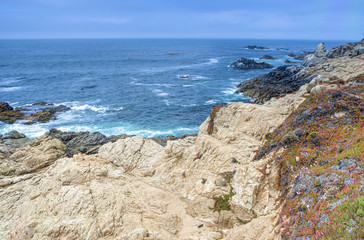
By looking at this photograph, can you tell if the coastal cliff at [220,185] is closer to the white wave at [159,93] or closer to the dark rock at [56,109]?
the dark rock at [56,109]

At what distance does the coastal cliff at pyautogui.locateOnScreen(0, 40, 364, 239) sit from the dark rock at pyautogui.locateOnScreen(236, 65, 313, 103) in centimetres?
3511

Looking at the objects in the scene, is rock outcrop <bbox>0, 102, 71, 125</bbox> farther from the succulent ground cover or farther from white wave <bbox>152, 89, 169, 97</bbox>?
the succulent ground cover

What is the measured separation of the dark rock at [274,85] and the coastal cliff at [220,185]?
35.1m

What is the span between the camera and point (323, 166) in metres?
13.8

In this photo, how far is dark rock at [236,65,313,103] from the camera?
6041 centimetres

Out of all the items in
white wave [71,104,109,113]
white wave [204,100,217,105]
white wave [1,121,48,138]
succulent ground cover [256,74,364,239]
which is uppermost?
succulent ground cover [256,74,364,239]

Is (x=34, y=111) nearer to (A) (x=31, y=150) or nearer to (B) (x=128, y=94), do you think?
(B) (x=128, y=94)

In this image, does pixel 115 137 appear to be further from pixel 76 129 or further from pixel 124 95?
pixel 124 95

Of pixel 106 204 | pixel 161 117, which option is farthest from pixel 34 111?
pixel 106 204

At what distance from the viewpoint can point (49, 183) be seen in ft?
68.1

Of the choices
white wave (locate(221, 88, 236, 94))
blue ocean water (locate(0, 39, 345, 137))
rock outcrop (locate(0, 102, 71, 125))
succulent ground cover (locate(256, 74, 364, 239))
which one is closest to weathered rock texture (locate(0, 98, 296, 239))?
succulent ground cover (locate(256, 74, 364, 239))

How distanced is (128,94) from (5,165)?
5048 centimetres

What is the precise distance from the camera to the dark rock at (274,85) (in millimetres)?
60406

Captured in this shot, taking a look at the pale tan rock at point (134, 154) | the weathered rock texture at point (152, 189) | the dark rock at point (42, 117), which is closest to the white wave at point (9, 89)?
the dark rock at point (42, 117)
